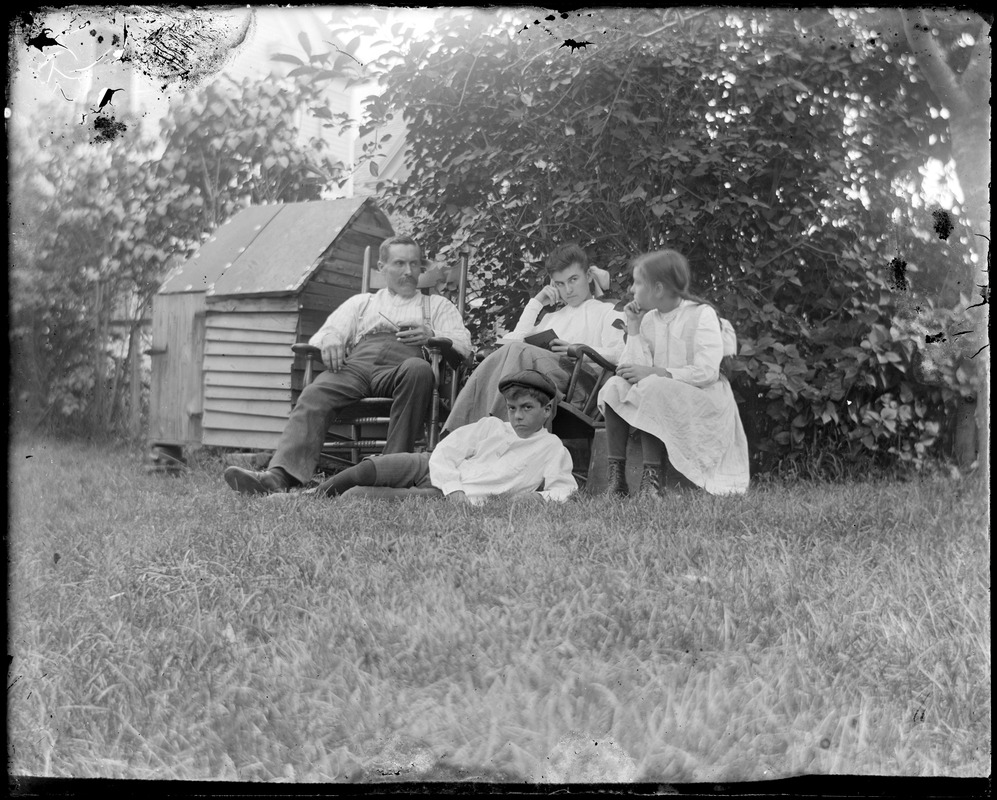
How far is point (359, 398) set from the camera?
3.92 meters

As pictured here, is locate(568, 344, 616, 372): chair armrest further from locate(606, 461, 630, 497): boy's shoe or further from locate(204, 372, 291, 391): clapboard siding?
locate(204, 372, 291, 391): clapboard siding

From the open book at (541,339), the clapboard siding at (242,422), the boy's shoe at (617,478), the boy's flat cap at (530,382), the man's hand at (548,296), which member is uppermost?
the man's hand at (548,296)

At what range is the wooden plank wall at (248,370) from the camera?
3.98 metres

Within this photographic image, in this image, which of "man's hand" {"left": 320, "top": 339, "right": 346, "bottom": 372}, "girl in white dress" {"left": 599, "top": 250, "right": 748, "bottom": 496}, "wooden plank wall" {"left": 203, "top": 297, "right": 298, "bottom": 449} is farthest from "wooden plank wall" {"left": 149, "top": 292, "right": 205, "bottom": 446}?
"girl in white dress" {"left": 599, "top": 250, "right": 748, "bottom": 496}

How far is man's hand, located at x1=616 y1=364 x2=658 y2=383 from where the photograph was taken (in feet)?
10.9

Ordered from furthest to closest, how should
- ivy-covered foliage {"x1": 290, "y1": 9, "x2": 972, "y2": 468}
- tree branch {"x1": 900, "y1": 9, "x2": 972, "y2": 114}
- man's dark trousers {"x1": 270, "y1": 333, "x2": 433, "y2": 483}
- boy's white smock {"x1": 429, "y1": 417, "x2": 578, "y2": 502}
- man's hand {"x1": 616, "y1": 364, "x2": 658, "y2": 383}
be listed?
man's dark trousers {"x1": 270, "y1": 333, "x2": 433, "y2": 483}
man's hand {"x1": 616, "y1": 364, "x2": 658, "y2": 383}
boy's white smock {"x1": 429, "y1": 417, "x2": 578, "y2": 502}
ivy-covered foliage {"x1": 290, "y1": 9, "x2": 972, "y2": 468}
tree branch {"x1": 900, "y1": 9, "x2": 972, "y2": 114}

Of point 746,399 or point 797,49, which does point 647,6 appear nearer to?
point 797,49

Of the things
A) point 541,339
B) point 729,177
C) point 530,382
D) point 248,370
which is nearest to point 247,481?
point 248,370

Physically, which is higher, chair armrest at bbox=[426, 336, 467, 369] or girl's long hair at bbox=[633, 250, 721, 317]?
girl's long hair at bbox=[633, 250, 721, 317]

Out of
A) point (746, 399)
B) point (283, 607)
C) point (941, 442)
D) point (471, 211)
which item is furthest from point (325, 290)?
point (941, 442)

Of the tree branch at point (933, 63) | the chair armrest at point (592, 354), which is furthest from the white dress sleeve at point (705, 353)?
the tree branch at point (933, 63)

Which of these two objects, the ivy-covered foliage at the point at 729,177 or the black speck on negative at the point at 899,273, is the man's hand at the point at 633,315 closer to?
the ivy-covered foliage at the point at 729,177

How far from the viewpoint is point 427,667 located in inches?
65.6

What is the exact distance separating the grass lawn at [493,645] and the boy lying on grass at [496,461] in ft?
1.98
